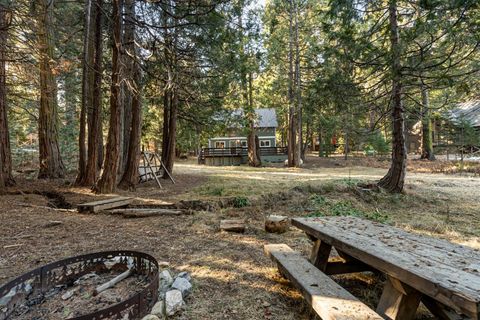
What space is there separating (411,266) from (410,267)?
0.02 meters

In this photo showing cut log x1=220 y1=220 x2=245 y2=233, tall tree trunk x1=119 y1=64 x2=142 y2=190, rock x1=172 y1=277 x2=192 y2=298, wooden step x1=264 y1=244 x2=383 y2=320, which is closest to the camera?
wooden step x1=264 y1=244 x2=383 y2=320

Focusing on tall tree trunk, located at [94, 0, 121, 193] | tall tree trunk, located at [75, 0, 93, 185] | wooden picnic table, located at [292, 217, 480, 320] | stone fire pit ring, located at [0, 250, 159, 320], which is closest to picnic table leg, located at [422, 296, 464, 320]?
wooden picnic table, located at [292, 217, 480, 320]

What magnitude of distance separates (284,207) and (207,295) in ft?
12.8

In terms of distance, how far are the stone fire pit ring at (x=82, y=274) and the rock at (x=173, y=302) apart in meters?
0.12

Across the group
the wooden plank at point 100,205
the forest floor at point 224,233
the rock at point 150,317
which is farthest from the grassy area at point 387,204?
the rock at point 150,317

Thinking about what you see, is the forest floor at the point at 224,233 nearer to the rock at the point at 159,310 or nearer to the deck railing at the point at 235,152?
the rock at the point at 159,310

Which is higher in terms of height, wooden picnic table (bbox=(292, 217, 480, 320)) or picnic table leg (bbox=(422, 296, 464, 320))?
wooden picnic table (bbox=(292, 217, 480, 320))

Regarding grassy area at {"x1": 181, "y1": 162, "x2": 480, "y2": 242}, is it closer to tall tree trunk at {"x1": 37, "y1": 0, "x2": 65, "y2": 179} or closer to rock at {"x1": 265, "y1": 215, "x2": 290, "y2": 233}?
rock at {"x1": 265, "y1": 215, "x2": 290, "y2": 233}

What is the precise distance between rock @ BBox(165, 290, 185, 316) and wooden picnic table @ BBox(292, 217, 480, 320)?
1.40 metres

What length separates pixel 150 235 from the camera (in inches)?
171

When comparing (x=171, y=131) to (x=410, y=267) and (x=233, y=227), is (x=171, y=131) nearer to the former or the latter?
(x=233, y=227)

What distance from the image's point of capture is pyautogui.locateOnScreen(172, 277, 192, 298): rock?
250 centimetres

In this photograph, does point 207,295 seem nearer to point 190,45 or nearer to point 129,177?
point 129,177

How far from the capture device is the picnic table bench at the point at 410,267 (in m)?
1.45
